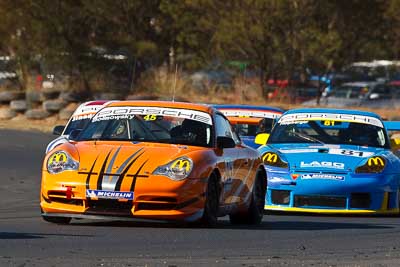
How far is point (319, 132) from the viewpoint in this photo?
14570mm

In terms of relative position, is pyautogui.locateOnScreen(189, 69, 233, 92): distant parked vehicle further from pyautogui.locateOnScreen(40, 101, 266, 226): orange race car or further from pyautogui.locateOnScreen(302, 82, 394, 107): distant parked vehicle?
pyautogui.locateOnScreen(40, 101, 266, 226): orange race car

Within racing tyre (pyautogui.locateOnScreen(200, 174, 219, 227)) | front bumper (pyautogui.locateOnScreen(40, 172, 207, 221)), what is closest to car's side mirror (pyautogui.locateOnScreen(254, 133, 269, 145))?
racing tyre (pyautogui.locateOnScreen(200, 174, 219, 227))

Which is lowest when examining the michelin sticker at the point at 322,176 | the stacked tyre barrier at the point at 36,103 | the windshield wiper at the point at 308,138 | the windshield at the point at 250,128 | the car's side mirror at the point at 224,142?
the stacked tyre barrier at the point at 36,103

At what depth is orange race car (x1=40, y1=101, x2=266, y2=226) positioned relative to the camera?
1019 cm

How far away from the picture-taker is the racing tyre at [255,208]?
38.9 ft

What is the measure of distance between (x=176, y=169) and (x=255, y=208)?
185 cm

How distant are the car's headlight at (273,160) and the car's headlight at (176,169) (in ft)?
10.9

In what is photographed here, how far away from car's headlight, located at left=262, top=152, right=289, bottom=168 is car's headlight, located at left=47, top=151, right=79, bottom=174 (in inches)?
144

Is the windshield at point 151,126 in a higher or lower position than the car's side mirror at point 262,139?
higher

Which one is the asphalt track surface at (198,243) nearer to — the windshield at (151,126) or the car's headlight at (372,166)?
the car's headlight at (372,166)

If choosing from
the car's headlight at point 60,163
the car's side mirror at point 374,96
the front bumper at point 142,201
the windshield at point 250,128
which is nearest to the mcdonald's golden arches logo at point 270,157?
the front bumper at point 142,201

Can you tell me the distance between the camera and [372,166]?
527 inches

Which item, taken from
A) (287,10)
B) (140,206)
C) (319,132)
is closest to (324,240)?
(140,206)

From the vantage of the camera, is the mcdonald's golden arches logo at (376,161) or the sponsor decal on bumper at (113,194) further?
the mcdonald's golden arches logo at (376,161)
